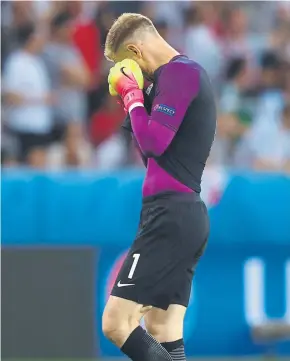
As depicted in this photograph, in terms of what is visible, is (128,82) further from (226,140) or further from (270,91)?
(270,91)

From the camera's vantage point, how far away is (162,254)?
4832 mm

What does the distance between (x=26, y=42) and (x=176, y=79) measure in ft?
19.0

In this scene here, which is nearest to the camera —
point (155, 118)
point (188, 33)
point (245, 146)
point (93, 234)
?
point (155, 118)

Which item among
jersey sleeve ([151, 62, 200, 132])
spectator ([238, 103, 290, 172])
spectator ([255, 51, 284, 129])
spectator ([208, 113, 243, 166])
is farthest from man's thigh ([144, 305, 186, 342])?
spectator ([255, 51, 284, 129])

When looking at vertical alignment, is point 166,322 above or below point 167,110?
below

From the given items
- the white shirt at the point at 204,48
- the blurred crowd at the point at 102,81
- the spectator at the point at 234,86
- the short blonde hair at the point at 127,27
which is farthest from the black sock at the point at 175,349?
the white shirt at the point at 204,48

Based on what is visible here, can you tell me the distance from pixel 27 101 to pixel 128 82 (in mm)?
5231

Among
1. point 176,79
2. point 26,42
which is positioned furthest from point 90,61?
point 176,79

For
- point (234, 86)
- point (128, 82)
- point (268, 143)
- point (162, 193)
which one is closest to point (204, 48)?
point (234, 86)

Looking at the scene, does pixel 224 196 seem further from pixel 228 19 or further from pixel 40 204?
pixel 228 19

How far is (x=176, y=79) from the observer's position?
4.76 metres

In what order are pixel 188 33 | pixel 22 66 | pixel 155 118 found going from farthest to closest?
pixel 188 33 < pixel 22 66 < pixel 155 118

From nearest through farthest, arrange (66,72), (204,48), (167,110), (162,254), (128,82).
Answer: (167,110) < (162,254) < (128,82) < (66,72) < (204,48)

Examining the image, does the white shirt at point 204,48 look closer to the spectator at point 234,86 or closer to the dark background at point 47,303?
the spectator at point 234,86
